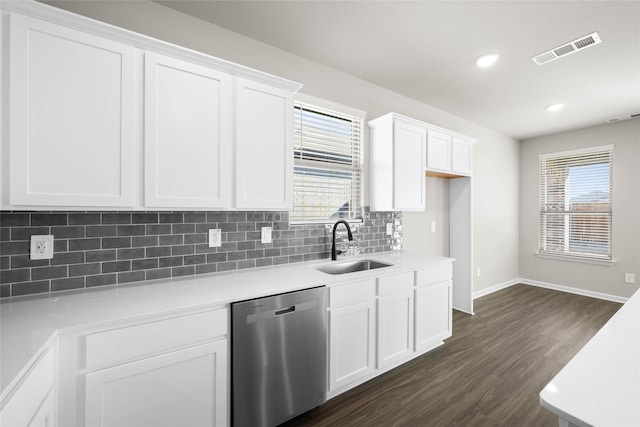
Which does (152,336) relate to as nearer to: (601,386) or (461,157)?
(601,386)

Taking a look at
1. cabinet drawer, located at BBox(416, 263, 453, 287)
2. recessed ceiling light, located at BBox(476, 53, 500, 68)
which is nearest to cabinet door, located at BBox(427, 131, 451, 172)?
recessed ceiling light, located at BBox(476, 53, 500, 68)

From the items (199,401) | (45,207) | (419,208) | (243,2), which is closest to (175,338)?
(199,401)

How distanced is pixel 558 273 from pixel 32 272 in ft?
22.4

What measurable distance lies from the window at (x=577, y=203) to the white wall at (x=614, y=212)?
0.32 ft

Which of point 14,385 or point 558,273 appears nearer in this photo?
point 14,385

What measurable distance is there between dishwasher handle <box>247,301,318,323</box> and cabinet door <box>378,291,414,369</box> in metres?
0.71

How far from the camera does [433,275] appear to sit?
2.75 metres

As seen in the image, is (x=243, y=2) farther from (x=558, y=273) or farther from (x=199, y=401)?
(x=558, y=273)

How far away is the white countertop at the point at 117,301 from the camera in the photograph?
105 centimetres

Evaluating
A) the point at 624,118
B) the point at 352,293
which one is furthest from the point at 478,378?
the point at 624,118

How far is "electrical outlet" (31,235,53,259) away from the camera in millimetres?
1583

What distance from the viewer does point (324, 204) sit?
281 centimetres

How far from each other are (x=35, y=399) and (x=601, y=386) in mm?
1779

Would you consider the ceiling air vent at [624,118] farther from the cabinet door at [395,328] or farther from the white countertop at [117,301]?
the white countertop at [117,301]
